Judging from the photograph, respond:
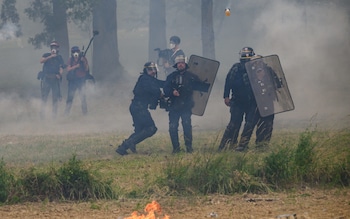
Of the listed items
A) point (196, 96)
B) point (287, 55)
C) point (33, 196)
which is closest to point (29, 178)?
point (33, 196)

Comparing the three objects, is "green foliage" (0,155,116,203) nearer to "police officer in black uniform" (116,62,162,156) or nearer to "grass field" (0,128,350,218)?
"grass field" (0,128,350,218)

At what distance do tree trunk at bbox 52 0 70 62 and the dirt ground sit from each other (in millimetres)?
20444

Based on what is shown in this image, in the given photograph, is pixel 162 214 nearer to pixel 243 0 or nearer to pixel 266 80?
pixel 266 80

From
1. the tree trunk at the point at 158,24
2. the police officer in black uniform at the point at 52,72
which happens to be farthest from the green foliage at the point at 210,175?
the tree trunk at the point at 158,24

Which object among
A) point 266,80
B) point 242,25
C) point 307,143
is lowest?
point 307,143

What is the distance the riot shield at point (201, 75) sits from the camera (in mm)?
15203

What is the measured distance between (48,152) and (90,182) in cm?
555

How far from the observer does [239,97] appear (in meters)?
14.8

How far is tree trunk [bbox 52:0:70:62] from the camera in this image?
99.0ft

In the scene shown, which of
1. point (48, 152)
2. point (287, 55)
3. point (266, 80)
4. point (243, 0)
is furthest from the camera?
point (243, 0)

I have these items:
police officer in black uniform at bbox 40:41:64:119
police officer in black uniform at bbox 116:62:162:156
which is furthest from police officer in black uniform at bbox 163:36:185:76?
police officer in black uniform at bbox 116:62:162:156

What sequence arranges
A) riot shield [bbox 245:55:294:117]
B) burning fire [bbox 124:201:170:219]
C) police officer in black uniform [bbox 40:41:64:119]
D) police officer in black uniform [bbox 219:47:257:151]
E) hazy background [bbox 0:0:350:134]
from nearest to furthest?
burning fire [bbox 124:201:170:219], riot shield [bbox 245:55:294:117], police officer in black uniform [bbox 219:47:257:151], hazy background [bbox 0:0:350:134], police officer in black uniform [bbox 40:41:64:119]

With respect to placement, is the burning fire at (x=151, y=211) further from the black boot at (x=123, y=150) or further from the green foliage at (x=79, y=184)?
the black boot at (x=123, y=150)

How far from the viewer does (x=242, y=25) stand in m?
52.0
